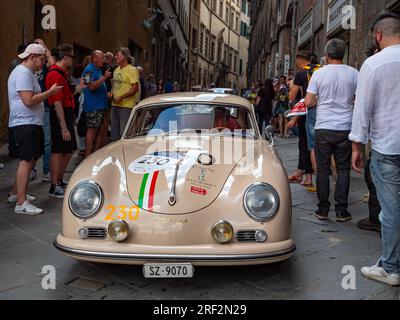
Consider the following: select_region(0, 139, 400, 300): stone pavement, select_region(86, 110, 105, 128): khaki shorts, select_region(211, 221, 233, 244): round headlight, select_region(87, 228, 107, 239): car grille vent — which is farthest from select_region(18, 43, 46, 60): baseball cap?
select_region(211, 221, 233, 244): round headlight

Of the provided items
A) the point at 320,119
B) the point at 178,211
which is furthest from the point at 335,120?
the point at 178,211

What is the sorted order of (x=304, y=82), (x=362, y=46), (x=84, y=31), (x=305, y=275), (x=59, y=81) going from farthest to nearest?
(x=84, y=31), (x=362, y=46), (x=304, y=82), (x=59, y=81), (x=305, y=275)

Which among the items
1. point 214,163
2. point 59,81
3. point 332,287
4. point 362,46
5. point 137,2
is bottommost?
point 332,287

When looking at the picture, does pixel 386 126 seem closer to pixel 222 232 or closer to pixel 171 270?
pixel 222 232

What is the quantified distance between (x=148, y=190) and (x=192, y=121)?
1537 mm

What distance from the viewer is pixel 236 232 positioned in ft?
10.7

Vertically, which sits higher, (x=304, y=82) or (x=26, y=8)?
(x=26, y=8)

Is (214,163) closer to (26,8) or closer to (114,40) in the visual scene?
(26,8)

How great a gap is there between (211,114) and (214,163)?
1175 millimetres

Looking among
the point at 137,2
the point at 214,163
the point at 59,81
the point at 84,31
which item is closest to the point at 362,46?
the point at 59,81

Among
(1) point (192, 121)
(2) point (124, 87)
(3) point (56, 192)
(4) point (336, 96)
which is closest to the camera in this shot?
(1) point (192, 121)

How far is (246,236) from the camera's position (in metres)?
3.28

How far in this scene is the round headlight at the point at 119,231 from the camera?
3226mm

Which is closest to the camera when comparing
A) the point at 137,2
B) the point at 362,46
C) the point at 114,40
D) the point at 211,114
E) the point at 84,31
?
the point at 211,114
